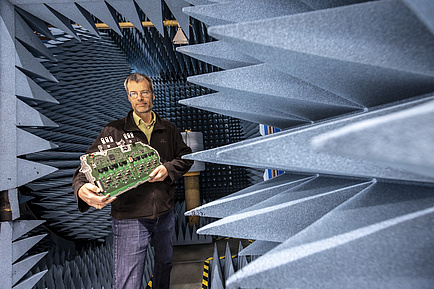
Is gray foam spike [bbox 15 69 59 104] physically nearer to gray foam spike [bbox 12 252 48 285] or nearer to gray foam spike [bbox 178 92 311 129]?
gray foam spike [bbox 12 252 48 285]

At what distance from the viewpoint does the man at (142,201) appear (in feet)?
4.16

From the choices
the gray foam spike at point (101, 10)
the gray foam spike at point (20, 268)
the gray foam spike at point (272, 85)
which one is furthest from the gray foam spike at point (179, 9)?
the gray foam spike at point (20, 268)

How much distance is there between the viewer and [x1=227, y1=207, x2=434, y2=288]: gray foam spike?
290 mm

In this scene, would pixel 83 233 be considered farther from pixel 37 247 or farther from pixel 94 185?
pixel 94 185

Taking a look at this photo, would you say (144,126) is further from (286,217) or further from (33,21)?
(286,217)

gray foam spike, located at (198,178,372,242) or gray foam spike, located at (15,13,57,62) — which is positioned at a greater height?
gray foam spike, located at (15,13,57,62)

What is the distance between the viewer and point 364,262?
301mm

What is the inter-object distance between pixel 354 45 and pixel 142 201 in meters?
1.21

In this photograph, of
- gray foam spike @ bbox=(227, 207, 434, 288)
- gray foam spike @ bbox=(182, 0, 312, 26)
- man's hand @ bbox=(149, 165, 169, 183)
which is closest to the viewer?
gray foam spike @ bbox=(227, 207, 434, 288)

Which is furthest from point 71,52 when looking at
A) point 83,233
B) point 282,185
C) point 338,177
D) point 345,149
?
point 345,149

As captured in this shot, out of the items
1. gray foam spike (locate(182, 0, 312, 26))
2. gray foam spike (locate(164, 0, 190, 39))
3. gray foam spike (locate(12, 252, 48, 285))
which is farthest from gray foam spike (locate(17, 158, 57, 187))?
gray foam spike (locate(182, 0, 312, 26))

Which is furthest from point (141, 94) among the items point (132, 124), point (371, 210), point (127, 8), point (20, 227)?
point (371, 210)

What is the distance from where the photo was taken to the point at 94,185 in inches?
42.1

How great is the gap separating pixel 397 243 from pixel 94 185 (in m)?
1.07
